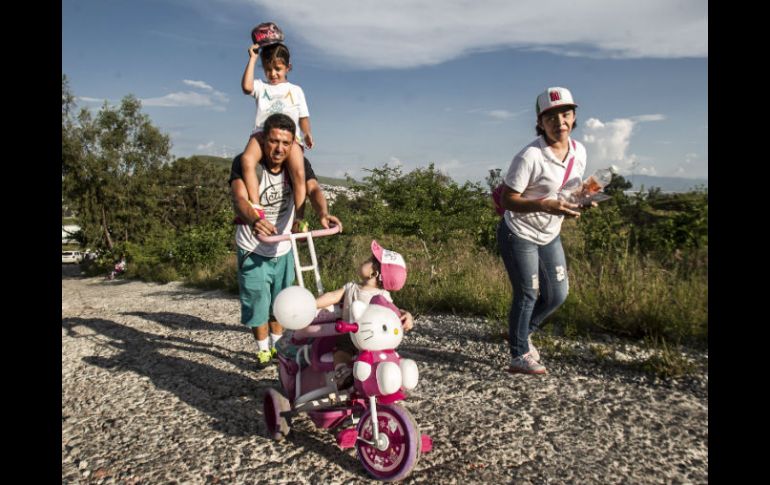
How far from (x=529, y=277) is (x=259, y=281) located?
7.13 feet

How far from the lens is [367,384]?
265cm

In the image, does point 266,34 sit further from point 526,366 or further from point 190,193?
point 190,193

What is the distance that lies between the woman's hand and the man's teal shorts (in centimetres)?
221

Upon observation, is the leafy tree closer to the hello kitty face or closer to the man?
the man

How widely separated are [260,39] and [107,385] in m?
3.30

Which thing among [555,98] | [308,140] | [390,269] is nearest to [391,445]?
[390,269]

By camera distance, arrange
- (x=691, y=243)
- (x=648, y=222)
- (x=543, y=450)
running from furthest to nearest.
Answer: (x=648, y=222) < (x=691, y=243) < (x=543, y=450)

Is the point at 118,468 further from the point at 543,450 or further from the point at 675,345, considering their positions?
the point at 675,345

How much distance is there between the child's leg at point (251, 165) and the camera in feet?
13.5

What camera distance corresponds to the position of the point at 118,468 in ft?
9.96

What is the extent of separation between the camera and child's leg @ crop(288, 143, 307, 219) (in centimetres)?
422

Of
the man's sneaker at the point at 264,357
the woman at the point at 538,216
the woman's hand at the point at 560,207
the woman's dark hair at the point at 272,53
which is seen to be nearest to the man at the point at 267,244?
the man's sneaker at the point at 264,357

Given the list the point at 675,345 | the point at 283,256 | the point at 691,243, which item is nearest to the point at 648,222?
the point at 691,243

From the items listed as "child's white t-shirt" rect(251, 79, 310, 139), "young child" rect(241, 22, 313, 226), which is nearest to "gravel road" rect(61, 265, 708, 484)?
"young child" rect(241, 22, 313, 226)
